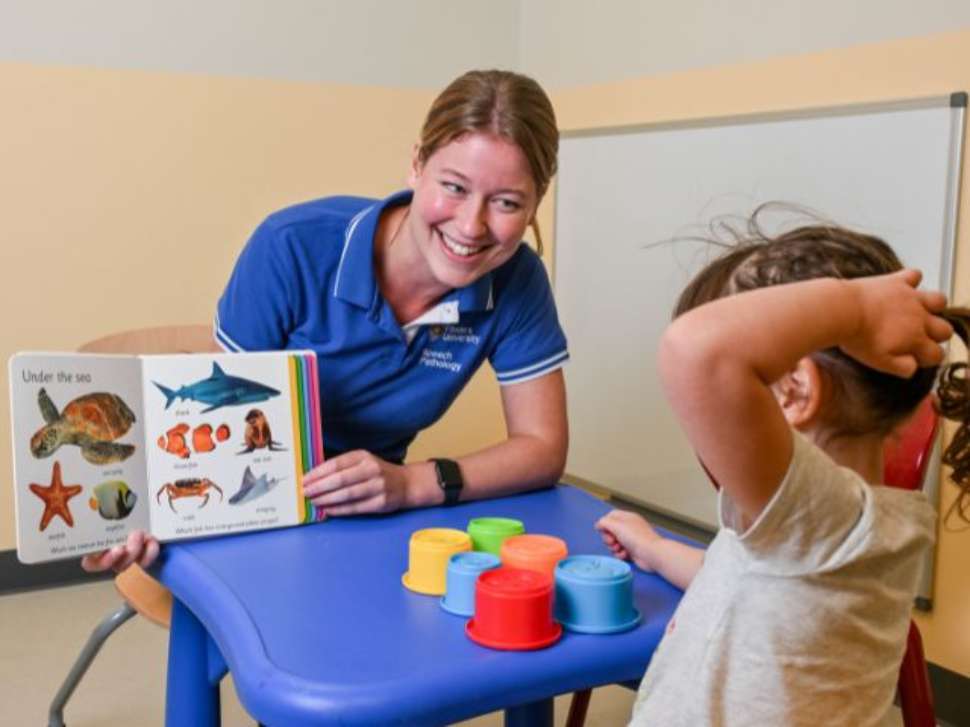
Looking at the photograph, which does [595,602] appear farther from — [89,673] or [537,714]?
[89,673]

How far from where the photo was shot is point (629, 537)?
1057 mm

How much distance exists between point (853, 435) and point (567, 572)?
0.28 meters

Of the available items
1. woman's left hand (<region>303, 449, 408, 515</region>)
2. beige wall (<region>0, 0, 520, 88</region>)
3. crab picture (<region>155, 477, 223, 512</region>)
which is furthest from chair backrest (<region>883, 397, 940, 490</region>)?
beige wall (<region>0, 0, 520, 88</region>)

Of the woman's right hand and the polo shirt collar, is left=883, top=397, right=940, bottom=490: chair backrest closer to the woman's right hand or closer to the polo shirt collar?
the polo shirt collar

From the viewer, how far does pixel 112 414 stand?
1.07 m

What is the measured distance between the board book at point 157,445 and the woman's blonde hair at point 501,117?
36 centimetres

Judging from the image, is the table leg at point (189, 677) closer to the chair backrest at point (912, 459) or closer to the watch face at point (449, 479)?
the watch face at point (449, 479)

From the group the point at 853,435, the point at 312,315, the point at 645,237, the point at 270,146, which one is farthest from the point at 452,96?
the point at 270,146

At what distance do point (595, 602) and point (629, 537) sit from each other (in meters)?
0.19

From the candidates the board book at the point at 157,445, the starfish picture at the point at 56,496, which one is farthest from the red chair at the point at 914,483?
the starfish picture at the point at 56,496

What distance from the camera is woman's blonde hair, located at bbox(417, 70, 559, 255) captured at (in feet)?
4.21

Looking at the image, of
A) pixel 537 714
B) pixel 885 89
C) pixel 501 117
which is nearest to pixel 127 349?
pixel 501 117

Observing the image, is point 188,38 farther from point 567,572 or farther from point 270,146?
point 567,572

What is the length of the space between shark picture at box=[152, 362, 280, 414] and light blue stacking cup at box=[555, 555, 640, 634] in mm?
430
